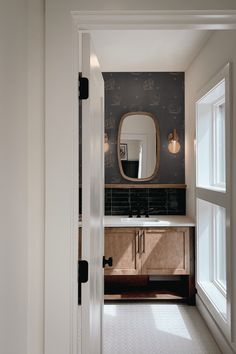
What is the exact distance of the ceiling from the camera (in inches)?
128

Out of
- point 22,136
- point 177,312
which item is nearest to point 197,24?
point 22,136

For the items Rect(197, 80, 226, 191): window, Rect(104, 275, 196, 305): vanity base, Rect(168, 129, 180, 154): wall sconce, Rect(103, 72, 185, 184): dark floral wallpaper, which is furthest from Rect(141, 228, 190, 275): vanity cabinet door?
Rect(168, 129, 180, 154): wall sconce

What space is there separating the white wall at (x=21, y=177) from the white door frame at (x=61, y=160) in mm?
34

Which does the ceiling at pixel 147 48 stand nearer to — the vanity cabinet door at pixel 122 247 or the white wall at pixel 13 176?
the vanity cabinet door at pixel 122 247

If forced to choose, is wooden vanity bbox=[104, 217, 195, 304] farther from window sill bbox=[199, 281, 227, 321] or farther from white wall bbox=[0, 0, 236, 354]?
white wall bbox=[0, 0, 236, 354]

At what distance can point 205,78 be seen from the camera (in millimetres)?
3521

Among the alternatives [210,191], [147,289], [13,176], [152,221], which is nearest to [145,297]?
[147,289]

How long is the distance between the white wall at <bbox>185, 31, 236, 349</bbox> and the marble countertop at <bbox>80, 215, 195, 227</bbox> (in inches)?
8.0

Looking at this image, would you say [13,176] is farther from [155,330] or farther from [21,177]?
[155,330]

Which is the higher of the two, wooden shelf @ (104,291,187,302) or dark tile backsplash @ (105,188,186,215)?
dark tile backsplash @ (105,188,186,215)

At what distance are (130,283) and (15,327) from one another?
3.51 meters

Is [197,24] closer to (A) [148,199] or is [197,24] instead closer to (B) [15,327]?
(B) [15,327]

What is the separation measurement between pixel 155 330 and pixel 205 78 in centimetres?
240

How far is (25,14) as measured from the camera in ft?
4.15
